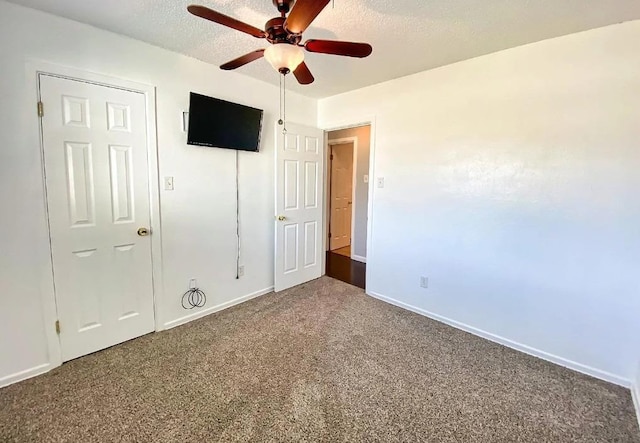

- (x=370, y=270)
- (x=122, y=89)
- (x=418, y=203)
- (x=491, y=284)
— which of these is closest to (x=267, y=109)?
(x=122, y=89)

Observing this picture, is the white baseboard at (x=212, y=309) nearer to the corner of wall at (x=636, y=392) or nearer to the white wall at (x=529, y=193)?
the white wall at (x=529, y=193)

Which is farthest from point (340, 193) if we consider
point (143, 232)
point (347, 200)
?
point (143, 232)

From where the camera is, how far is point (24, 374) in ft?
6.38

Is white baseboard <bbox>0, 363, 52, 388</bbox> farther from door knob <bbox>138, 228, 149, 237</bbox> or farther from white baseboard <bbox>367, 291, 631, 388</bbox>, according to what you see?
white baseboard <bbox>367, 291, 631, 388</bbox>

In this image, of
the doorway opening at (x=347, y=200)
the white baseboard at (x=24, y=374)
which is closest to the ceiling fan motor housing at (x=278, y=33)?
the white baseboard at (x=24, y=374)

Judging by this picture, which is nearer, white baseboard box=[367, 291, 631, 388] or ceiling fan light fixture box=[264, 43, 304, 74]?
ceiling fan light fixture box=[264, 43, 304, 74]

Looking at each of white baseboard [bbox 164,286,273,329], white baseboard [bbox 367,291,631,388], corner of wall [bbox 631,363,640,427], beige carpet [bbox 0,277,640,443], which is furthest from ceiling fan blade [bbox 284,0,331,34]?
corner of wall [bbox 631,363,640,427]

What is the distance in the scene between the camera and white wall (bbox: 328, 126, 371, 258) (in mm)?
4868

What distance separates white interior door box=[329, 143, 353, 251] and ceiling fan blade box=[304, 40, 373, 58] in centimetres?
375

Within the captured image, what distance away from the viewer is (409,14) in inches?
71.7

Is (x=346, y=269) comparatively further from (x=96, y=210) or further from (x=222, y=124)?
(x=96, y=210)

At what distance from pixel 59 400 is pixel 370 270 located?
276 cm

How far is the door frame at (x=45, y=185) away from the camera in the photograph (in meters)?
1.88

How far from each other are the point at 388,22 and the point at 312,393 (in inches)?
96.5
